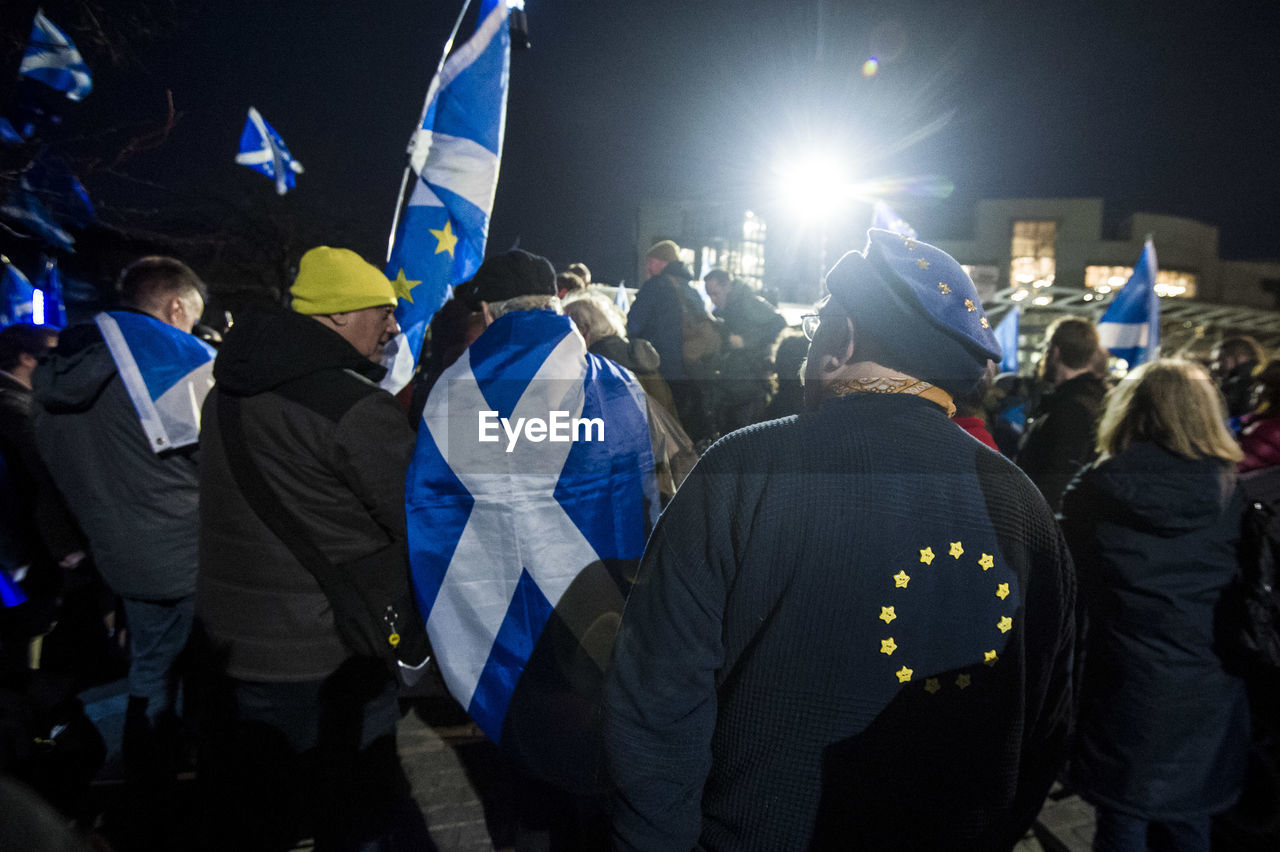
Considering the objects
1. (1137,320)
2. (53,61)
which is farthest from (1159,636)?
(53,61)

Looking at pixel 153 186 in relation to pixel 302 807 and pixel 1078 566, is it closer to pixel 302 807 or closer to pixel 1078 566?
pixel 302 807

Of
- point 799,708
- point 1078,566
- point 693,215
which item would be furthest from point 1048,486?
point 693,215

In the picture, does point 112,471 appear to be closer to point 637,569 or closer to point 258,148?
point 637,569

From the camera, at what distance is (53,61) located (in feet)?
16.4

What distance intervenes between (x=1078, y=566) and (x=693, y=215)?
28488 mm

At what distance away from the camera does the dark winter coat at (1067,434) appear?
4.09 metres

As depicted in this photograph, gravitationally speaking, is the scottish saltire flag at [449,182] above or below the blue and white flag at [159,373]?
above

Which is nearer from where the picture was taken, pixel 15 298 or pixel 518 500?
pixel 518 500

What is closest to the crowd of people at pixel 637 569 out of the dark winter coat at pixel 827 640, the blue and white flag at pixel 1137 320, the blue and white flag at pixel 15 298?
the dark winter coat at pixel 827 640

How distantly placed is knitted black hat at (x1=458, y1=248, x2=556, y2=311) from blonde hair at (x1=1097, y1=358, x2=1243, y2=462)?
244cm

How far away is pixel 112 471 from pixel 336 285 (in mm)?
1700

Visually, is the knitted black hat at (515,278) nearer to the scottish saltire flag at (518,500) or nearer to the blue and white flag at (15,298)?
the scottish saltire flag at (518,500)
